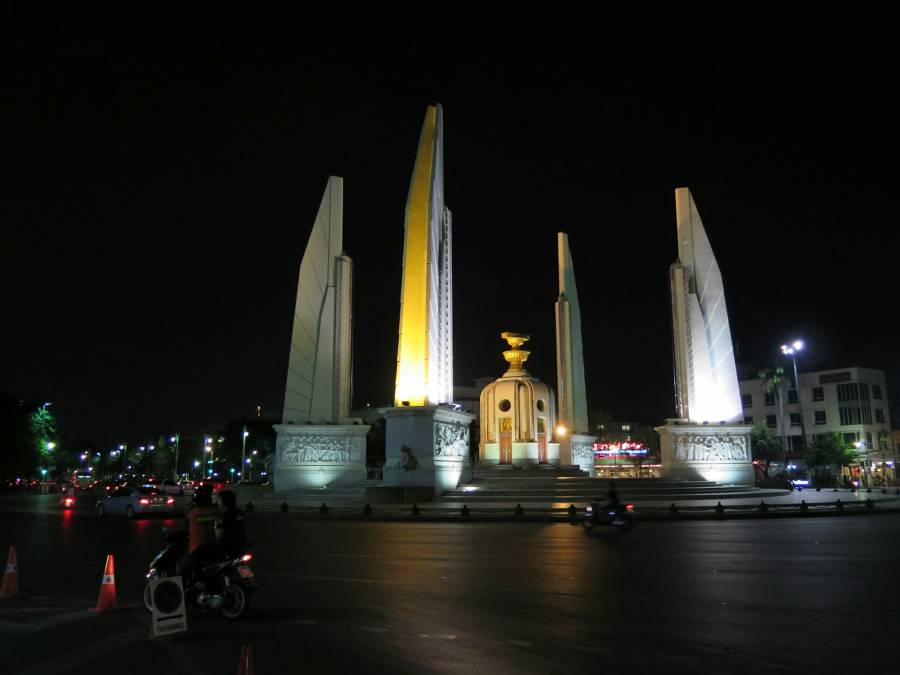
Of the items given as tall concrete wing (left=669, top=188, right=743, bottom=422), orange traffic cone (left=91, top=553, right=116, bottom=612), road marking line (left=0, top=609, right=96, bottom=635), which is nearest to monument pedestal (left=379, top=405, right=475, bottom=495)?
tall concrete wing (left=669, top=188, right=743, bottom=422)

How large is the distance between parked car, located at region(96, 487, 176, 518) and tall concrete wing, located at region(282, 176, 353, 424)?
9.18 metres

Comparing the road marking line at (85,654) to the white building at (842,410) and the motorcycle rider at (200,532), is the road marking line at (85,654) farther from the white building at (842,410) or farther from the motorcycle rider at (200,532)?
the white building at (842,410)

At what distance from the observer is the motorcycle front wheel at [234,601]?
749cm

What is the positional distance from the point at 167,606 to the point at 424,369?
23.3 m

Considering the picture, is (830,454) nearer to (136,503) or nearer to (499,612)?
(136,503)

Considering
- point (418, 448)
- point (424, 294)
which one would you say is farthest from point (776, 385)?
point (418, 448)

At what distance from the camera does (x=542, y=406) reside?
144 feet

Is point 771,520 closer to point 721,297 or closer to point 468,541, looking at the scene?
point 468,541

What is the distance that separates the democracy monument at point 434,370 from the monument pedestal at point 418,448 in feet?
0.35

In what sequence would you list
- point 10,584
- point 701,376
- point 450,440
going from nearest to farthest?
point 10,584, point 450,440, point 701,376

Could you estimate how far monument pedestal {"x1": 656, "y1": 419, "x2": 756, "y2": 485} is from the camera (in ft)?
116

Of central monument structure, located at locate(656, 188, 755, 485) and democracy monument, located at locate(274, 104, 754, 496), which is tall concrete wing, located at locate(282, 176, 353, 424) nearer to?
democracy monument, located at locate(274, 104, 754, 496)

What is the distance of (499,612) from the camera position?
7.76 m

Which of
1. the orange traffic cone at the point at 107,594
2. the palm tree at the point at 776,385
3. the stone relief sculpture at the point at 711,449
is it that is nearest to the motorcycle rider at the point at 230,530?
the orange traffic cone at the point at 107,594
